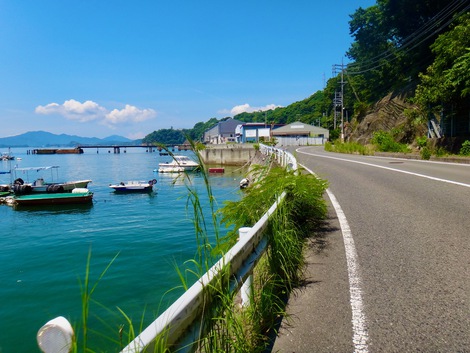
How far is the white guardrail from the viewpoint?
1.25 metres

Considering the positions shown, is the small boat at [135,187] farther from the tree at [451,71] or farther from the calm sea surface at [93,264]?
the tree at [451,71]

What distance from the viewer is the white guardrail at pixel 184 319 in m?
1.25

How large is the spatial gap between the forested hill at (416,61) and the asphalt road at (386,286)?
1.91 m

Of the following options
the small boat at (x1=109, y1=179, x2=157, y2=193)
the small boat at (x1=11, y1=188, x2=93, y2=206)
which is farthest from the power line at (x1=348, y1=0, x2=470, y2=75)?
the small boat at (x1=11, y1=188, x2=93, y2=206)

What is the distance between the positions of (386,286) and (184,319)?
239cm

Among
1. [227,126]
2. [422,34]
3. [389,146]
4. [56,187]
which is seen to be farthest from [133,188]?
[227,126]

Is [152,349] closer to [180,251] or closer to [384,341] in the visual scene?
[384,341]

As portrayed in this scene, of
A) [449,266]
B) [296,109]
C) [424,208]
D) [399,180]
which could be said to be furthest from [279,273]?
[296,109]

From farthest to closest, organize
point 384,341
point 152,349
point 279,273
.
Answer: point 279,273 < point 384,341 < point 152,349

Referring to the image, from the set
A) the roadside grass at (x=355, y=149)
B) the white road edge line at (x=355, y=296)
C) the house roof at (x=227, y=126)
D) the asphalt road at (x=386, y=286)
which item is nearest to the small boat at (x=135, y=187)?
the roadside grass at (x=355, y=149)

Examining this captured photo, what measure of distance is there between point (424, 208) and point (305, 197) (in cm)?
292

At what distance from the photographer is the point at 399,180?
10.7 m

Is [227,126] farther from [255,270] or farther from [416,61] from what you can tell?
[255,270]

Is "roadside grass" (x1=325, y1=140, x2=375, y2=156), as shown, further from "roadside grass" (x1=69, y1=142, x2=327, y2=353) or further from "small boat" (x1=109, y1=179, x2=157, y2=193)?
"roadside grass" (x1=69, y1=142, x2=327, y2=353)
